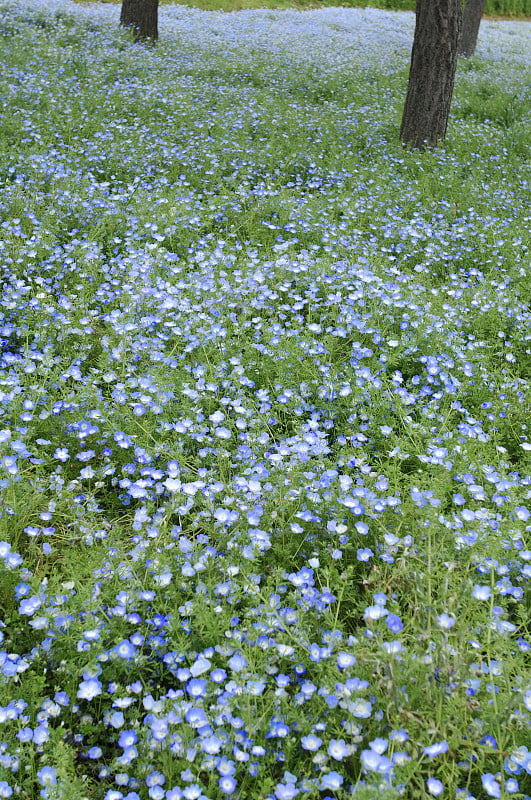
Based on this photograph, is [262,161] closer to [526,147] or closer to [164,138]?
[164,138]

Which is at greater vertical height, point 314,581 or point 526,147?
point 526,147

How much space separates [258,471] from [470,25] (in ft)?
48.3

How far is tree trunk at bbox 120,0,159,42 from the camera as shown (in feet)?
36.2

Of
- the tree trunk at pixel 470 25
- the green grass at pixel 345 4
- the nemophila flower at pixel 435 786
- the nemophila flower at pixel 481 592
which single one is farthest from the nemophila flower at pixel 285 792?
the green grass at pixel 345 4

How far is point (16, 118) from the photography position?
21.9 ft

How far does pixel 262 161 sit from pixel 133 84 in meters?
3.16

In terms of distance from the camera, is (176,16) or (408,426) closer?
(408,426)

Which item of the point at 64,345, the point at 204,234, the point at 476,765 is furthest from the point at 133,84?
the point at 476,765

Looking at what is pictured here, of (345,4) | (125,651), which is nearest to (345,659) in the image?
(125,651)

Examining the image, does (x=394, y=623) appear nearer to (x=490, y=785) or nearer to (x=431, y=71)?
(x=490, y=785)

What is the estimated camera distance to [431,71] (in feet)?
22.7

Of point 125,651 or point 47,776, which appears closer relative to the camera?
point 47,776

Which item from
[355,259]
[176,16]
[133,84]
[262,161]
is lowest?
[355,259]

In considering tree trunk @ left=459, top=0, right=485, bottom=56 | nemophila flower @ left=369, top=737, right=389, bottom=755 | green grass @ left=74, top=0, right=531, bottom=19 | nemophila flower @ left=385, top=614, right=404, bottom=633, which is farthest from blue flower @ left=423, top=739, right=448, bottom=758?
green grass @ left=74, top=0, right=531, bottom=19
